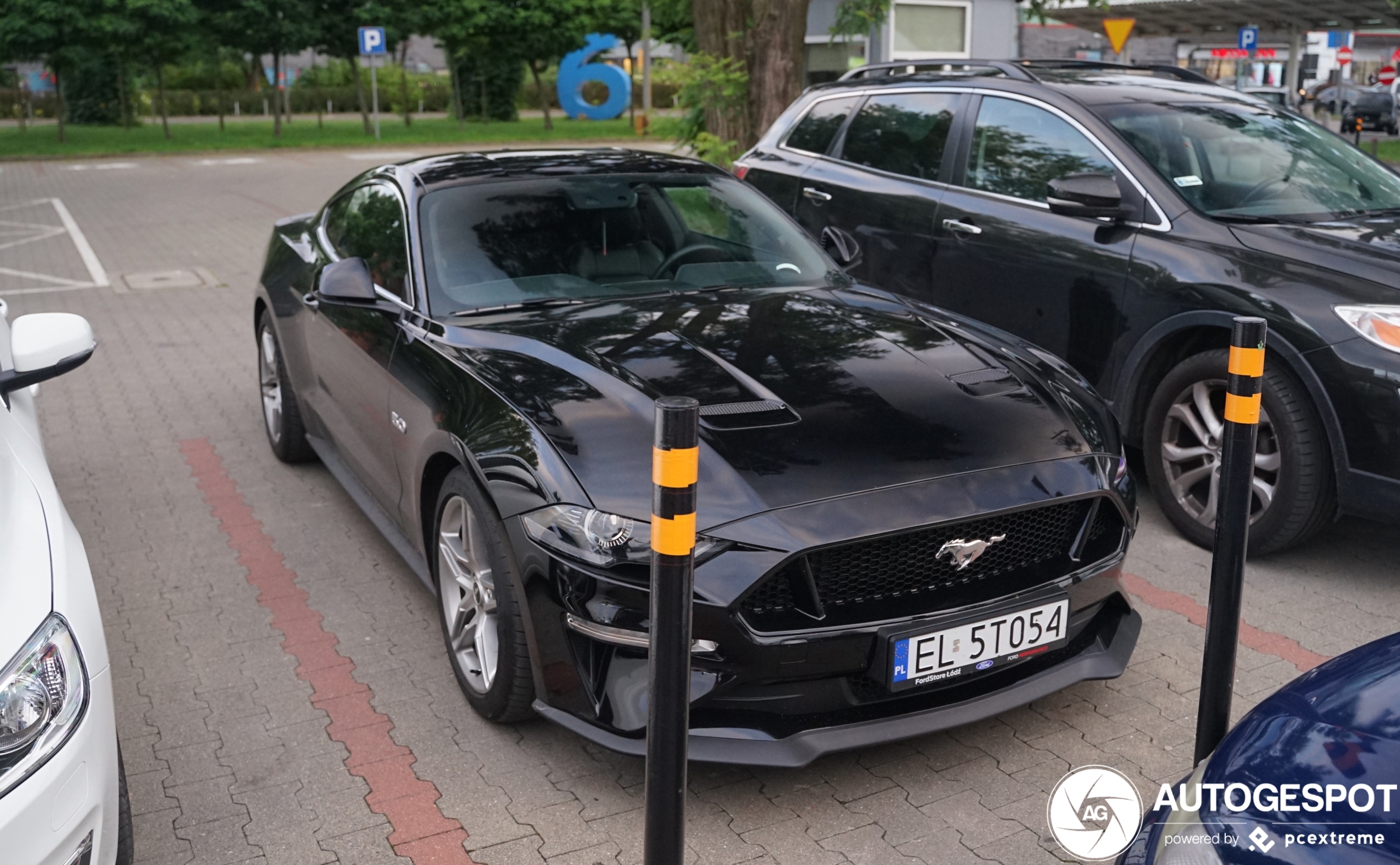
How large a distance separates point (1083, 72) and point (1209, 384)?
2.12 metres

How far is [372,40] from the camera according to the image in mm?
34594

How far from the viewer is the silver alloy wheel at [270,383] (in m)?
6.12

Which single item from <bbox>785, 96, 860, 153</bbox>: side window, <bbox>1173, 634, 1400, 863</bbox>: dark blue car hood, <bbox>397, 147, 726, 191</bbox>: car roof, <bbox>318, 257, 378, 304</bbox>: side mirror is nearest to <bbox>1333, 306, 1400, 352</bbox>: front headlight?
<bbox>1173, 634, 1400, 863</bbox>: dark blue car hood

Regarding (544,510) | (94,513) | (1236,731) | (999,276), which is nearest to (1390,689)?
(1236,731)

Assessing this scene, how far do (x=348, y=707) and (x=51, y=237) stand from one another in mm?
14493

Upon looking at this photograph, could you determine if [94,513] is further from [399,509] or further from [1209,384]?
[1209,384]

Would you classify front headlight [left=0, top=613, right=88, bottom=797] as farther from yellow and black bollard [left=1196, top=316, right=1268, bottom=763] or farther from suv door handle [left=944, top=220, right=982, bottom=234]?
suv door handle [left=944, top=220, right=982, bottom=234]

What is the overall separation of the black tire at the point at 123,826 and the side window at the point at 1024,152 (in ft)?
14.1

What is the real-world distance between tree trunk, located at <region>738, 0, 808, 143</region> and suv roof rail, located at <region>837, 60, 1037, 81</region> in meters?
3.65

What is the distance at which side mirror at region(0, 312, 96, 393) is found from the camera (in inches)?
138

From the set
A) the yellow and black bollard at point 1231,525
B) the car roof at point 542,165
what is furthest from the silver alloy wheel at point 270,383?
the yellow and black bollard at point 1231,525

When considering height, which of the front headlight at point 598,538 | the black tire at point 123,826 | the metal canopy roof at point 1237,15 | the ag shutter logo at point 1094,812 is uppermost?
the metal canopy roof at point 1237,15

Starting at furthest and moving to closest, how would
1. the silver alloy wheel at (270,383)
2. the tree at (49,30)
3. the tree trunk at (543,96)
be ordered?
1. the tree trunk at (543,96)
2. the tree at (49,30)
3. the silver alloy wheel at (270,383)

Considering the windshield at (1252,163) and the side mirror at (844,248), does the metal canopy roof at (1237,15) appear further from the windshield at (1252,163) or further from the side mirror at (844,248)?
the side mirror at (844,248)
